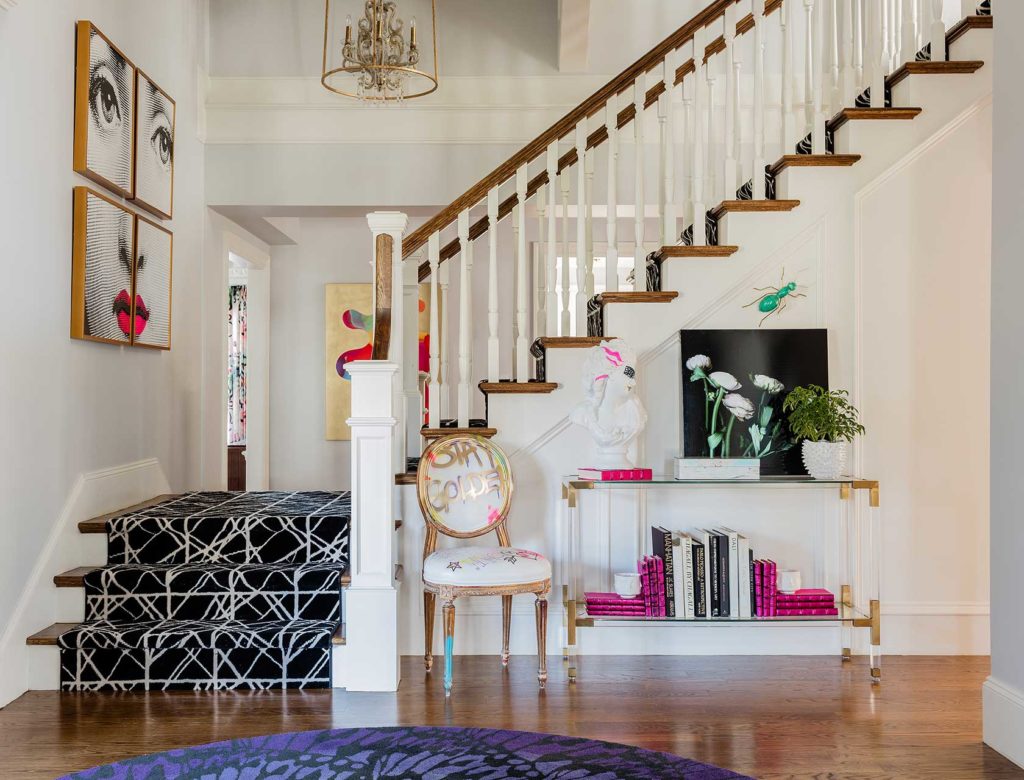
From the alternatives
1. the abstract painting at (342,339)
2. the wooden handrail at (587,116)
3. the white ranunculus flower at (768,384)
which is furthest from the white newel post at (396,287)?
the abstract painting at (342,339)

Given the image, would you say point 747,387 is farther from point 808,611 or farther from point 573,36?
point 573,36

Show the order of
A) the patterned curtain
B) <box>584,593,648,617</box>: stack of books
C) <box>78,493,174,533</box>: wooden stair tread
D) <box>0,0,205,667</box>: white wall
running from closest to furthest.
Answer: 1. <box>0,0,205,667</box>: white wall
2. <box>584,593,648,617</box>: stack of books
3. <box>78,493,174,533</box>: wooden stair tread
4. the patterned curtain

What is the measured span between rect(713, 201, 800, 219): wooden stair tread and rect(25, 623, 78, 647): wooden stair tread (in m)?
3.19

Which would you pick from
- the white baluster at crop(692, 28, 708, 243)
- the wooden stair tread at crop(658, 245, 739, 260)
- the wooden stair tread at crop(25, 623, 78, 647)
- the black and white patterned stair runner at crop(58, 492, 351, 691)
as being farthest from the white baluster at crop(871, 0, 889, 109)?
the wooden stair tread at crop(25, 623, 78, 647)

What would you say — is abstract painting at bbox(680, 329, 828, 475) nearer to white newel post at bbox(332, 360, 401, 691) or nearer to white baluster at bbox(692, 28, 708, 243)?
white baluster at bbox(692, 28, 708, 243)

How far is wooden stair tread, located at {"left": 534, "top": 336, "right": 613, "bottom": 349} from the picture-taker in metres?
3.94

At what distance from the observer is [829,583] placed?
394 cm

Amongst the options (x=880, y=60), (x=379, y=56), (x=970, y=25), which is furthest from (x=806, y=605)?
(x=379, y=56)

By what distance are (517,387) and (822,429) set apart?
1270 mm

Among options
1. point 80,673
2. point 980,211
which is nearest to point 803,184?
point 980,211

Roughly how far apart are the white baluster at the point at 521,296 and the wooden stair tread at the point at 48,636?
207cm

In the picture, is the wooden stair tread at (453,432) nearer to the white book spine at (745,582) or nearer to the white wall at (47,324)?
the white book spine at (745,582)

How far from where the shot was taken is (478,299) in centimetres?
691

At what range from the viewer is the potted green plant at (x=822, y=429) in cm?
361
